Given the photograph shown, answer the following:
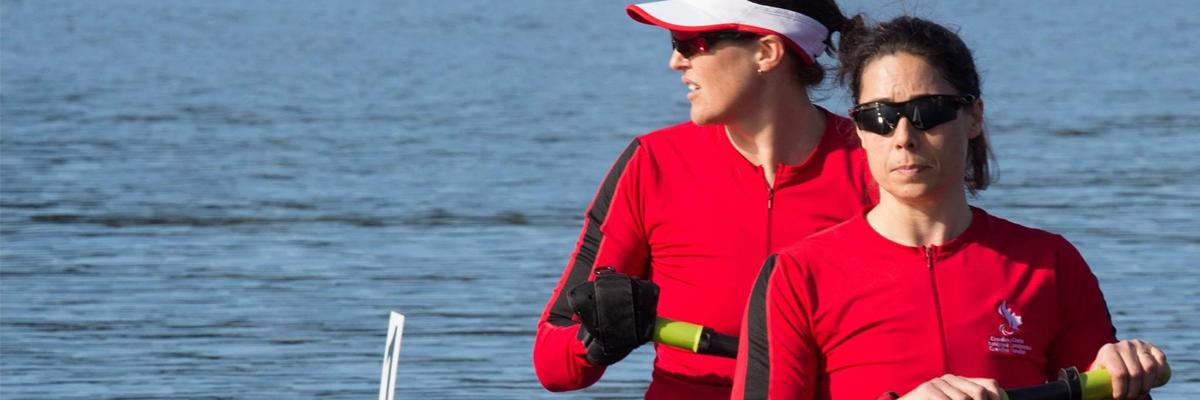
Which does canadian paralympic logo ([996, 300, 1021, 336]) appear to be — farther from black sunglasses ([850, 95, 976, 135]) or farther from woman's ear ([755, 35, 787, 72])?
woman's ear ([755, 35, 787, 72])

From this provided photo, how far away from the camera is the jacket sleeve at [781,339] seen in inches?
148

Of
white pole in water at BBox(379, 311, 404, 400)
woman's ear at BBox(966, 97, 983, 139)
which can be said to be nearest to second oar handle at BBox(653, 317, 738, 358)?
woman's ear at BBox(966, 97, 983, 139)

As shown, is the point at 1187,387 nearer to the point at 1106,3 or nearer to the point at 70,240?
the point at 70,240

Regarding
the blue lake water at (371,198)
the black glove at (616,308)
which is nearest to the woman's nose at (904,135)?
the blue lake water at (371,198)

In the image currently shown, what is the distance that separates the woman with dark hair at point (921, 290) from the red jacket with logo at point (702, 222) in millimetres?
869

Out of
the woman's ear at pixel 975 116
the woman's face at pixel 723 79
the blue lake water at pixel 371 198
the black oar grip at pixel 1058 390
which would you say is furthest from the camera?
the blue lake water at pixel 371 198

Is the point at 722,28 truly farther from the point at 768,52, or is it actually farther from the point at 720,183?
the point at 720,183

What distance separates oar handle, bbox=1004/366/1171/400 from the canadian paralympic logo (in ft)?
0.39

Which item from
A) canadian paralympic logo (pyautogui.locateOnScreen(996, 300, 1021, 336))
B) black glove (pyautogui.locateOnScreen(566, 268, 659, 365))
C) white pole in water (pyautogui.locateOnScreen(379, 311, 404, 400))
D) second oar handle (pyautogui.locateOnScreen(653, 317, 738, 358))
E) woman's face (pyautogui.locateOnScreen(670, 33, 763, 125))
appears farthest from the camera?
white pole in water (pyautogui.locateOnScreen(379, 311, 404, 400))

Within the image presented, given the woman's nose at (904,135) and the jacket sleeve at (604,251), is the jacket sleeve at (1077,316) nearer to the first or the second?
the woman's nose at (904,135)

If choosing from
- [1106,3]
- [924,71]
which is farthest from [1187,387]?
[1106,3]

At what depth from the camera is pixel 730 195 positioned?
4824 mm

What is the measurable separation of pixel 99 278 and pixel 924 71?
1059 cm

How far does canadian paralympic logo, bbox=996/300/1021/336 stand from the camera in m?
3.82
